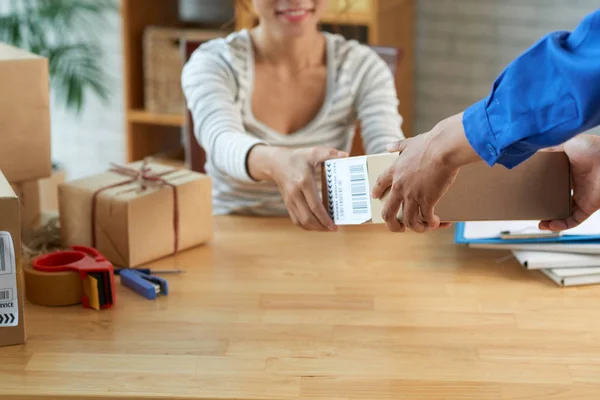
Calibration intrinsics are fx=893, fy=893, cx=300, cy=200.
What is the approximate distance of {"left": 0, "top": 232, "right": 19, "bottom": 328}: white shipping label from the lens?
1201mm

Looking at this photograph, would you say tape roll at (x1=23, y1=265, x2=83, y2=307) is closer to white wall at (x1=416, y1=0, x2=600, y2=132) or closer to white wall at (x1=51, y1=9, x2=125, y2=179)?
white wall at (x1=416, y1=0, x2=600, y2=132)

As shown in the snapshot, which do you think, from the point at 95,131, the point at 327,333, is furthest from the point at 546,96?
the point at 95,131

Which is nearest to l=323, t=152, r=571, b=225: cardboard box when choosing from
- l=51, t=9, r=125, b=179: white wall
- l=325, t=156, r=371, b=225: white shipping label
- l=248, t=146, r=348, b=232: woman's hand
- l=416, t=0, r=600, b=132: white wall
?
l=325, t=156, r=371, b=225: white shipping label

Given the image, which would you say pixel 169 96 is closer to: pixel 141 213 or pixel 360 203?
pixel 141 213

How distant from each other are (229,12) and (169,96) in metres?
0.40

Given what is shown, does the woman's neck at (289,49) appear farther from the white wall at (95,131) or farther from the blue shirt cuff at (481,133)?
the white wall at (95,131)

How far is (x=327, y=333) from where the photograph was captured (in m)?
1.27

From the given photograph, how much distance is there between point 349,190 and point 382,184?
0.08 meters

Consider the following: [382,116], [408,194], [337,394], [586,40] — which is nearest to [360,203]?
[408,194]

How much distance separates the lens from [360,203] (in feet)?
4.24

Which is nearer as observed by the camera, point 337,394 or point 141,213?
point 337,394

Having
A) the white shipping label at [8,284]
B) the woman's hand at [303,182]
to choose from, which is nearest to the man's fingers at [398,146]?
the woman's hand at [303,182]

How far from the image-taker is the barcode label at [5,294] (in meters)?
1.21

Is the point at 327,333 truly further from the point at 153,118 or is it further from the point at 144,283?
the point at 153,118
